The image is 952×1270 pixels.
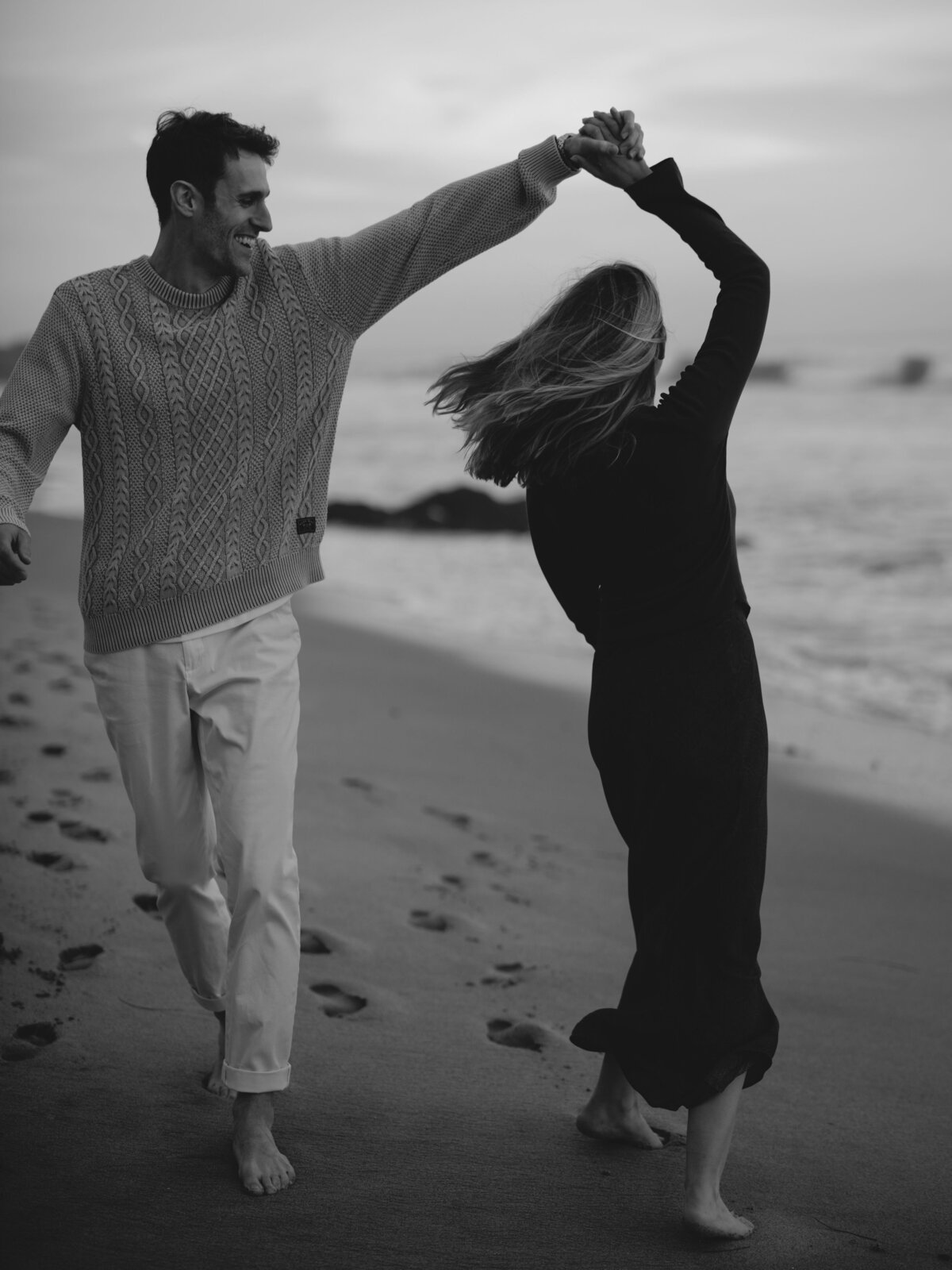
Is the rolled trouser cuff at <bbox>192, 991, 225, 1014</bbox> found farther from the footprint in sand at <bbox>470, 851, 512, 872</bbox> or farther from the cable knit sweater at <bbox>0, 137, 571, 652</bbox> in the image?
the footprint in sand at <bbox>470, 851, 512, 872</bbox>

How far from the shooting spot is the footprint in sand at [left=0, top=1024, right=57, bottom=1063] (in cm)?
279

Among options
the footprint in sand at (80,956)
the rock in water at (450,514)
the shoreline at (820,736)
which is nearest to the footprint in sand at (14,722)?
the shoreline at (820,736)

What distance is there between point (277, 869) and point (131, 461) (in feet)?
2.78

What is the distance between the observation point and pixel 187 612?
2.51 m

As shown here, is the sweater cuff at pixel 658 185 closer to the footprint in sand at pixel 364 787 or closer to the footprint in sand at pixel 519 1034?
the footprint in sand at pixel 519 1034

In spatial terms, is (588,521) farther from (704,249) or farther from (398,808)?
(398,808)

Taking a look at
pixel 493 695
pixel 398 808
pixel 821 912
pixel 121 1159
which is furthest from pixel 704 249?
pixel 493 695

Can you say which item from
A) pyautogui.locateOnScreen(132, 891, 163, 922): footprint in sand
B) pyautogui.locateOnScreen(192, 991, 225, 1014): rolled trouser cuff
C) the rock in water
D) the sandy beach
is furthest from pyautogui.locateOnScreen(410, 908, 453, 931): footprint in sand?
the rock in water

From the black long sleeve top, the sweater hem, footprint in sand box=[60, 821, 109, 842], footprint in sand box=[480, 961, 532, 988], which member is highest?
the black long sleeve top

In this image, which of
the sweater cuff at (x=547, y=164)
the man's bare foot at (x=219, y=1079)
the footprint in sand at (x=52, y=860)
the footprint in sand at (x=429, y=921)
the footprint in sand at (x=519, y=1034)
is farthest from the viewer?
the footprint in sand at (x=52, y=860)

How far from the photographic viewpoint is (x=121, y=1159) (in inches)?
95.5

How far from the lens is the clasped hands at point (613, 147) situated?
2.47m

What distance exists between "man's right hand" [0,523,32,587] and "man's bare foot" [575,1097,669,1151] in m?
1.59

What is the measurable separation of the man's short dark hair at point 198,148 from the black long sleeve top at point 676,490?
0.78 metres
